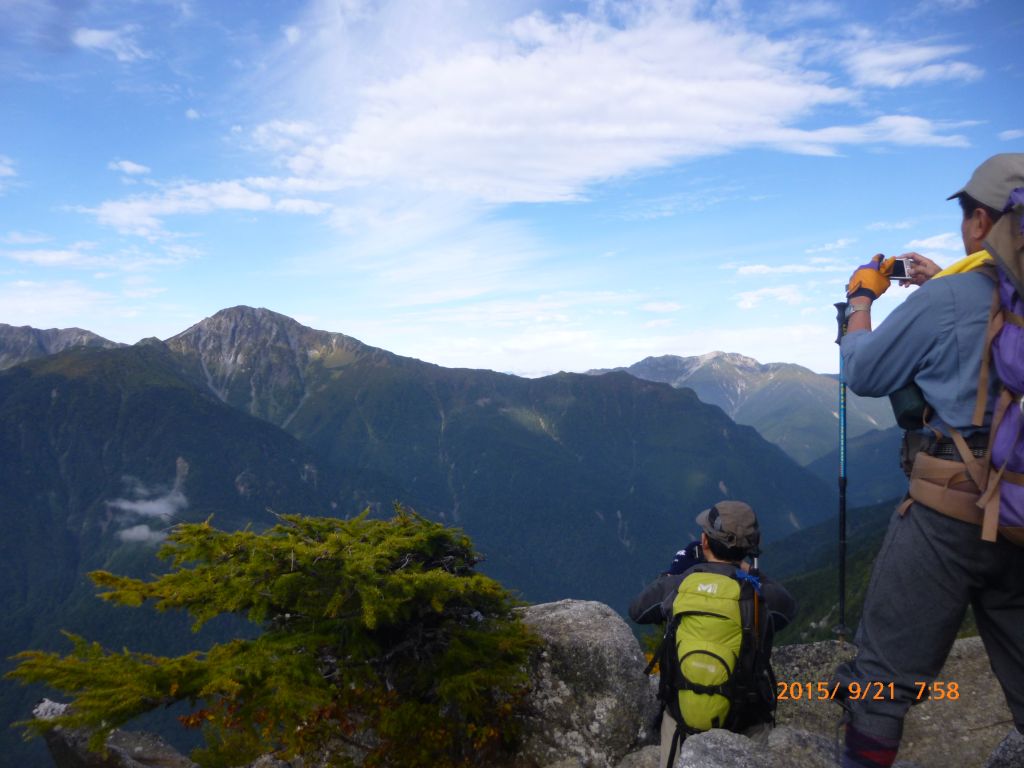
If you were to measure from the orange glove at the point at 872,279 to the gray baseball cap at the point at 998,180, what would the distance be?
923mm

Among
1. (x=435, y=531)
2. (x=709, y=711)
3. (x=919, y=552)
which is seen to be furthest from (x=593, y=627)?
(x=919, y=552)

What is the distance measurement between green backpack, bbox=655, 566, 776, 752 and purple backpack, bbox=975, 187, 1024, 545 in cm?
242

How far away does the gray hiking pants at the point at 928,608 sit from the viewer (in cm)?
381

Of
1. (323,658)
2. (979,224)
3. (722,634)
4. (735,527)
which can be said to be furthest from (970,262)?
(323,658)

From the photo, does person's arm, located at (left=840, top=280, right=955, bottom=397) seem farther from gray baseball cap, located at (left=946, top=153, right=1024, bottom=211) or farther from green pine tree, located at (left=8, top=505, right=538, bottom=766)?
green pine tree, located at (left=8, top=505, right=538, bottom=766)

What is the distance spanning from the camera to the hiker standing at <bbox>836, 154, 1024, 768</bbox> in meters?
3.76

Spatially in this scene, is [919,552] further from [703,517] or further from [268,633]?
[268,633]

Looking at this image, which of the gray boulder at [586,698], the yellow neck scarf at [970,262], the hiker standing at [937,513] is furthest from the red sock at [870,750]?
the gray boulder at [586,698]

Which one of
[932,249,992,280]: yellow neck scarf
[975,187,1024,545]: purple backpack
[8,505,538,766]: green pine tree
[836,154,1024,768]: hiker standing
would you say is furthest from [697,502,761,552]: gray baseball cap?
[8,505,538,766]: green pine tree

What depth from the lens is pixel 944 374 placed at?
152 inches

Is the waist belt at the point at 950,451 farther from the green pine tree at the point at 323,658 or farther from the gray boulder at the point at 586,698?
the gray boulder at the point at 586,698

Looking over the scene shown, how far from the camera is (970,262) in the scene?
4012mm

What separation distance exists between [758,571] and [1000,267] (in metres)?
3.42

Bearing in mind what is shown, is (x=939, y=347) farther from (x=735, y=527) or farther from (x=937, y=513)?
(x=735, y=527)
